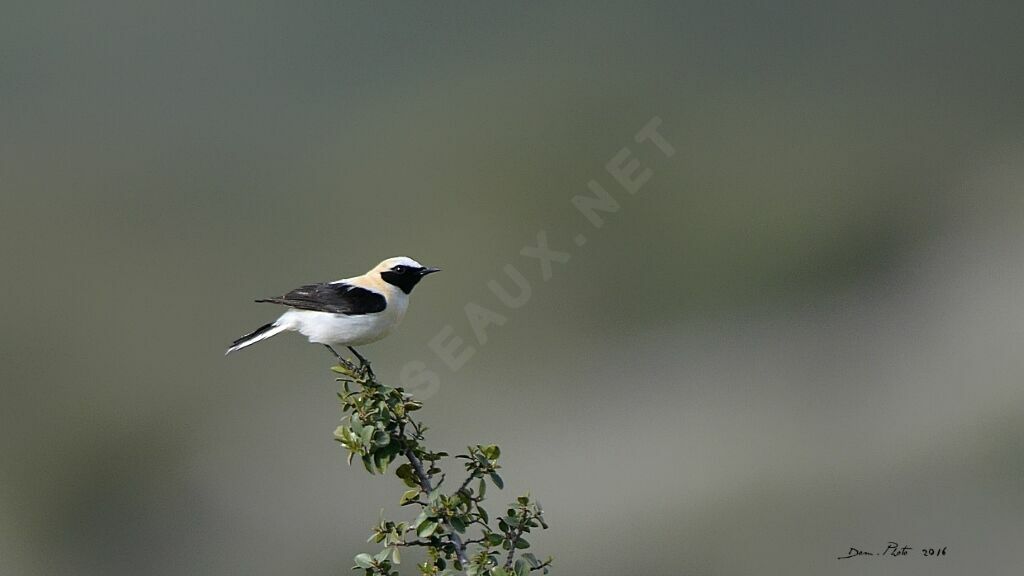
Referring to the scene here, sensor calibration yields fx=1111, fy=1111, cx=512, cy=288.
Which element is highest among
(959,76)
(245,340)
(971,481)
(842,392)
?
(959,76)

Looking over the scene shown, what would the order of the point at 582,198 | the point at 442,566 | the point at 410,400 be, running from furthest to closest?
the point at 582,198
the point at 410,400
the point at 442,566

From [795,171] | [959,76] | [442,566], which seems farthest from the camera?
[959,76]

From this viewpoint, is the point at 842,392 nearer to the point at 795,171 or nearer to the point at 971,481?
the point at 971,481

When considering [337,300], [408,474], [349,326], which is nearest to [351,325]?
[349,326]

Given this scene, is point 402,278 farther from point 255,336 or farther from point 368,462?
point 368,462

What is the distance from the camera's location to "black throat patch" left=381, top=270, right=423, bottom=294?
4.76 m

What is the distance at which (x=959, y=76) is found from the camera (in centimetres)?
1948

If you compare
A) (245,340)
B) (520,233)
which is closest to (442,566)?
(245,340)

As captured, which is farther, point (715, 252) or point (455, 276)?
point (715, 252)

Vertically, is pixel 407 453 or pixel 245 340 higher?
pixel 245 340

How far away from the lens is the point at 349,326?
463 centimetres

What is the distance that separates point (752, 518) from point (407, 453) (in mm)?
8555

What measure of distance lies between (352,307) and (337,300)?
0.28 feet

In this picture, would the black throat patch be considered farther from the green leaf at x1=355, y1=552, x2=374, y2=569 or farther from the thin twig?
the green leaf at x1=355, y1=552, x2=374, y2=569
